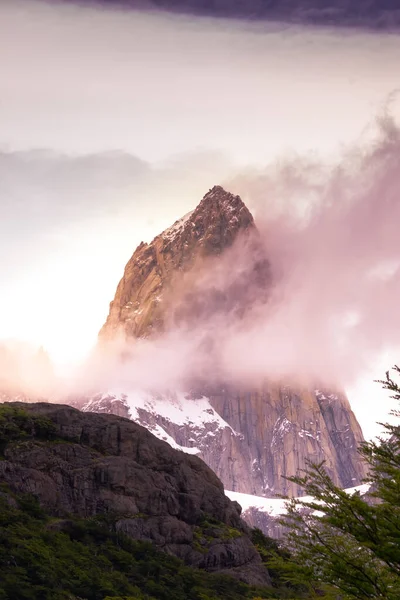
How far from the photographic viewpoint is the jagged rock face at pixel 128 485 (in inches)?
3253

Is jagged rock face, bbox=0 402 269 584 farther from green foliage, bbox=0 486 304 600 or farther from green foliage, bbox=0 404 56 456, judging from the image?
green foliage, bbox=0 486 304 600

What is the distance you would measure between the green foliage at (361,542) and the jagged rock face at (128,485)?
5935 cm

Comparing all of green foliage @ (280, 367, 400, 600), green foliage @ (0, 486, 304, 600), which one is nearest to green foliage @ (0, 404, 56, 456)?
green foliage @ (0, 486, 304, 600)

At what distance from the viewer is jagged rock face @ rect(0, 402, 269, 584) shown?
82625 millimetres

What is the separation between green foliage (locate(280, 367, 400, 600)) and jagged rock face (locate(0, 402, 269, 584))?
59.3m

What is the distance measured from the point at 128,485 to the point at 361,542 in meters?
67.3

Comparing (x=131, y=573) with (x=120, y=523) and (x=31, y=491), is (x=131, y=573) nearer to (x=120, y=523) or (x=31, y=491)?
(x=120, y=523)

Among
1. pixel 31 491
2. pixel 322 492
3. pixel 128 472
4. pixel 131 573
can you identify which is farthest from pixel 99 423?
pixel 322 492

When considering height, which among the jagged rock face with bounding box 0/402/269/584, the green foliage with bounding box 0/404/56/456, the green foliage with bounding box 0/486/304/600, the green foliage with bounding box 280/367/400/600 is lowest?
the green foliage with bounding box 280/367/400/600

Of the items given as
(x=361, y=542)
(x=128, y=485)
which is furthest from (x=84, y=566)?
(x=361, y=542)

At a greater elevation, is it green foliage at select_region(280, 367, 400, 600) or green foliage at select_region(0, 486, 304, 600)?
green foliage at select_region(0, 486, 304, 600)

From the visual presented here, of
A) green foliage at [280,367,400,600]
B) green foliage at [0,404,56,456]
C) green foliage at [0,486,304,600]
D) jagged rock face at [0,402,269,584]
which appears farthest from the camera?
green foliage at [0,404,56,456]

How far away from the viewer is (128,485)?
8819 cm

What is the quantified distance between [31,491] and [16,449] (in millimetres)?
6114
